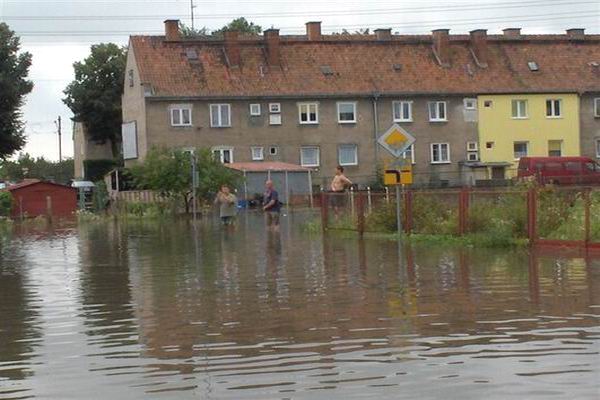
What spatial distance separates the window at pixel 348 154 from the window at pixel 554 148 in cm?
1335

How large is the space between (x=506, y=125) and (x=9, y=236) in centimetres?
4169

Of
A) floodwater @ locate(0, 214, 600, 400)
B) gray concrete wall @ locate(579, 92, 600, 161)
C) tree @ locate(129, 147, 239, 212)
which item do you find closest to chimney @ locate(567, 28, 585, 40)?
gray concrete wall @ locate(579, 92, 600, 161)

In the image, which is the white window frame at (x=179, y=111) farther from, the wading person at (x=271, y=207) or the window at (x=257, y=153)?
the wading person at (x=271, y=207)

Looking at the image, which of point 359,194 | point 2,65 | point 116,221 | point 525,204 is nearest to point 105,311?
point 525,204

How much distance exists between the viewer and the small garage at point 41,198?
6094cm

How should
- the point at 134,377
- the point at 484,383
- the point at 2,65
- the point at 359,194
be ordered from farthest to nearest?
the point at 2,65 < the point at 359,194 < the point at 134,377 < the point at 484,383

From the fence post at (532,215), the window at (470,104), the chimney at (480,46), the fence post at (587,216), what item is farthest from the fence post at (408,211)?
the chimney at (480,46)

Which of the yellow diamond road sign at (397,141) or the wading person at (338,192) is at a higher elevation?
the yellow diamond road sign at (397,141)

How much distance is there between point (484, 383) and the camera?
8.38 m

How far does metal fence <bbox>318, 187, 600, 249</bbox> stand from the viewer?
20.9m

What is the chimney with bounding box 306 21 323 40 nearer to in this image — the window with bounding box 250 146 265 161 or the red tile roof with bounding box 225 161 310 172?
the window with bounding box 250 146 265 161

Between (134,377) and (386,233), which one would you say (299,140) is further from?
(134,377)

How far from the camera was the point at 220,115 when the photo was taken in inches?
2694

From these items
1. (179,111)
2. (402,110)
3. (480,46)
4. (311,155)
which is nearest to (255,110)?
(311,155)
